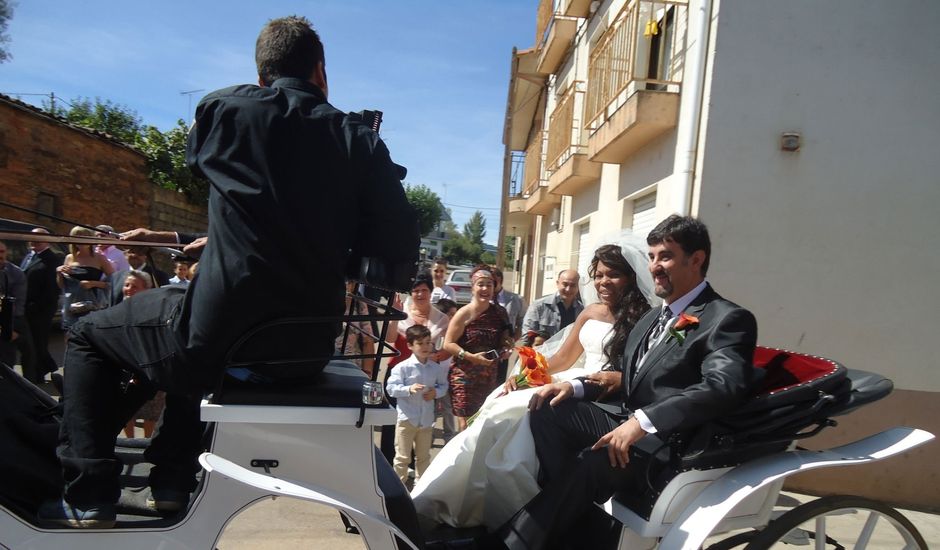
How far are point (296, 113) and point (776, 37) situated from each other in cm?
462

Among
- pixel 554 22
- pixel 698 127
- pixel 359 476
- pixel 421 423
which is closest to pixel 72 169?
pixel 554 22

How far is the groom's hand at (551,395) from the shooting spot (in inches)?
103

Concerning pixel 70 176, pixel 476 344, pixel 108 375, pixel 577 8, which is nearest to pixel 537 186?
pixel 577 8

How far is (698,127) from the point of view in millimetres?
5242

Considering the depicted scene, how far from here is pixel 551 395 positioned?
264cm

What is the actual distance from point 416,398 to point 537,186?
9.20m

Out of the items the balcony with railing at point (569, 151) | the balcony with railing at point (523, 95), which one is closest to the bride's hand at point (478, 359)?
the balcony with railing at point (569, 151)

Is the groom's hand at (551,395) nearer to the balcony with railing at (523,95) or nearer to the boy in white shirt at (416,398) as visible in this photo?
the boy in white shirt at (416,398)

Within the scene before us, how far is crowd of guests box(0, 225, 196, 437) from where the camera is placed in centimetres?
451

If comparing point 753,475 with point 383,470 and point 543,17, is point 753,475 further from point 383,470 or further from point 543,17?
point 543,17

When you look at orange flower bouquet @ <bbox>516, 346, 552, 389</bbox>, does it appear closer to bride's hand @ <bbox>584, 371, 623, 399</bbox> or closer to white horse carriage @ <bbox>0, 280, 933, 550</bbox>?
bride's hand @ <bbox>584, 371, 623, 399</bbox>

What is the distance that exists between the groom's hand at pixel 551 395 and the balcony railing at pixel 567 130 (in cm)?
658

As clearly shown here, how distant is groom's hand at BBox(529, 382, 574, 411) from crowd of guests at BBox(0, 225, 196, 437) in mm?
2140

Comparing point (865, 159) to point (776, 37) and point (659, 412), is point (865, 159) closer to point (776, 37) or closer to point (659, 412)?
point (776, 37)
